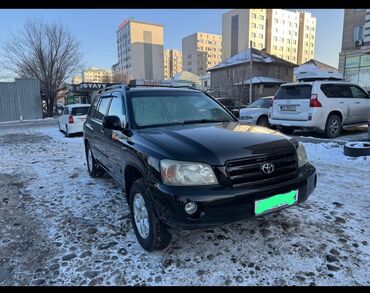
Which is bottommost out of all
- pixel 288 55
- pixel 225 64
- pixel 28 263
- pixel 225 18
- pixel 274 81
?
pixel 28 263

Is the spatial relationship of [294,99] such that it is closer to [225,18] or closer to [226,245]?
[226,245]

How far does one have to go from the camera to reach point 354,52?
17.8 metres

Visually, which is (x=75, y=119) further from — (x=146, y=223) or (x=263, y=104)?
(x=146, y=223)

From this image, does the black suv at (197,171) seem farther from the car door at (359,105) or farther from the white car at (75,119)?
the white car at (75,119)

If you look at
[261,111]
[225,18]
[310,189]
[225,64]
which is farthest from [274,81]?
[225,18]

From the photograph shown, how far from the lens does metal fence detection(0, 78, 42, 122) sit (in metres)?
25.3

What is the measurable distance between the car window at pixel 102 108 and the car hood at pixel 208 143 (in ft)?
4.90

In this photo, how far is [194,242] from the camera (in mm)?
3002

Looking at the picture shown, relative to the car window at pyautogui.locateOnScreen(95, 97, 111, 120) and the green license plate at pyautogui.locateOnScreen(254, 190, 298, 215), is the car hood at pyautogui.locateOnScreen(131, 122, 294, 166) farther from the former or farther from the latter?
the car window at pyautogui.locateOnScreen(95, 97, 111, 120)

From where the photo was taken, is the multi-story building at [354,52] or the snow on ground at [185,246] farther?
the multi-story building at [354,52]

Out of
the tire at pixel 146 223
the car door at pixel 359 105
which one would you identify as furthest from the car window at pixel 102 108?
the car door at pixel 359 105

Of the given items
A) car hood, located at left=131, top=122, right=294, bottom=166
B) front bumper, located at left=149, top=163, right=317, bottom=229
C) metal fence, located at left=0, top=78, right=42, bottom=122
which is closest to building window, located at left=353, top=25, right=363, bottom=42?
car hood, located at left=131, top=122, right=294, bottom=166

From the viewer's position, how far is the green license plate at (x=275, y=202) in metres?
2.52

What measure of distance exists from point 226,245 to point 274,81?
112ft
